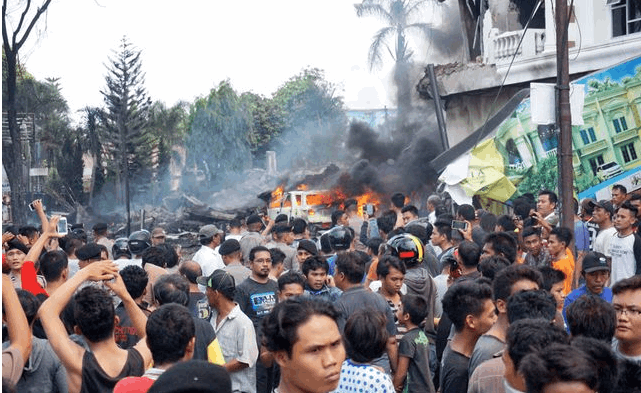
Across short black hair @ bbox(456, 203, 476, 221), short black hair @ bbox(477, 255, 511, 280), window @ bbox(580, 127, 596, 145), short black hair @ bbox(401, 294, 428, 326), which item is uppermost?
window @ bbox(580, 127, 596, 145)

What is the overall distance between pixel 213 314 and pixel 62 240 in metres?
4.54

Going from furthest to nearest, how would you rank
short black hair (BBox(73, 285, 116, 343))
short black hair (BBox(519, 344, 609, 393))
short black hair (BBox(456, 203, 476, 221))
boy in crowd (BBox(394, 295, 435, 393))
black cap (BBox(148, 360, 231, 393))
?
short black hair (BBox(456, 203, 476, 221)) → boy in crowd (BBox(394, 295, 435, 393)) → short black hair (BBox(73, 285, 116, 343)) → short black hair (BBox(519, 344, 609, 393)) → black cap (BBox(148, 360, 231, 393))

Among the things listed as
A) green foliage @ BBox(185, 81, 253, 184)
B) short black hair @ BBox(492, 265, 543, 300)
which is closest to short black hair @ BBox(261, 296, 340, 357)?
short black hair @ BBox(492, 265, 543, 300)

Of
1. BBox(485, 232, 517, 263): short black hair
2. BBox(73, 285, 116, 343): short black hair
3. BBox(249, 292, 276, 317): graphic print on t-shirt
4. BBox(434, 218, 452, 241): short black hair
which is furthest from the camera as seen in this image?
BBox(434, 218, 452, 241): short black hair

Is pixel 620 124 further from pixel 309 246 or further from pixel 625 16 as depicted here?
pixel 309 246

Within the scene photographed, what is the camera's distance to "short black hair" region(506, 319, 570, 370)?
13.3ft

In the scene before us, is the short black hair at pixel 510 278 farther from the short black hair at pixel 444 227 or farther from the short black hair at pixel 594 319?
the short black hair at pixel 444 227

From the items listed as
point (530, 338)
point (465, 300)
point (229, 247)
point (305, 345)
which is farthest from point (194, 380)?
point (229, 247)

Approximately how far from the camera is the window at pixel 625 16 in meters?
18.1

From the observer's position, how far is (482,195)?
15602 millimetres

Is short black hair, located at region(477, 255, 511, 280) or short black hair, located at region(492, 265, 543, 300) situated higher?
short black hair, located at region(492, 265, 543, 300)

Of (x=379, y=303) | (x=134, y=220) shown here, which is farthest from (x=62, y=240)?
(x=134, y=220)

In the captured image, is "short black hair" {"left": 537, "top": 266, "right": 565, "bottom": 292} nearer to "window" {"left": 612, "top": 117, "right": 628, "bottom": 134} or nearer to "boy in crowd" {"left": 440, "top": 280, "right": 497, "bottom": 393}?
"boy in crowd" {"left": 440, "top": 280, "right": 497, "bottom": 393}

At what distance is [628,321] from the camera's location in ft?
16.4
